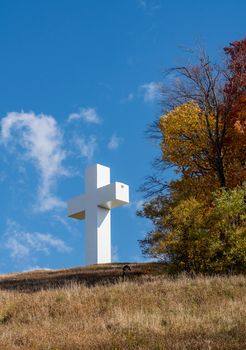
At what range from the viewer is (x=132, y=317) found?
1223 cm

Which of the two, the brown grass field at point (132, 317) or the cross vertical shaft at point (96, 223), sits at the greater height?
the cross vertical shaft at point (96, 223)

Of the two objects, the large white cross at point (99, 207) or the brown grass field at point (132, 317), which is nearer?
the brown grass field at point (132, 317)

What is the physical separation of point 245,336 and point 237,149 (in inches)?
706

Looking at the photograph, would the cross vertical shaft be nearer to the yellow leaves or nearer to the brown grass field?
the yellow leaves

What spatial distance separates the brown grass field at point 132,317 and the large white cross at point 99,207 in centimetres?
1410

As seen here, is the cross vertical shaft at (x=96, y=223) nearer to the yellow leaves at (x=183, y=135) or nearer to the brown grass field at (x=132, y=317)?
the yellow leaves at (x=183, y=135)

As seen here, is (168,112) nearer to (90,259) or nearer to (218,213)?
(218,213)

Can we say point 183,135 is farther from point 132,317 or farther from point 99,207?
point 132,317

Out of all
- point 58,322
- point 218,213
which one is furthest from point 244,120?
point 58,322

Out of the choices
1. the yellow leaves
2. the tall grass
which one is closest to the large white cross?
the yellow leaves

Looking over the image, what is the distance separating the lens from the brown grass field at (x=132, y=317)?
9975mm

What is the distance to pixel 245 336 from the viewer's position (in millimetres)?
10023

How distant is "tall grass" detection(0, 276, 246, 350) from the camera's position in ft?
32.7

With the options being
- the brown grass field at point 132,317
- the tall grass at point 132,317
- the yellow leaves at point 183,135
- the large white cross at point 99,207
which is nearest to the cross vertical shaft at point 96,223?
the large white cross at point 99,207
